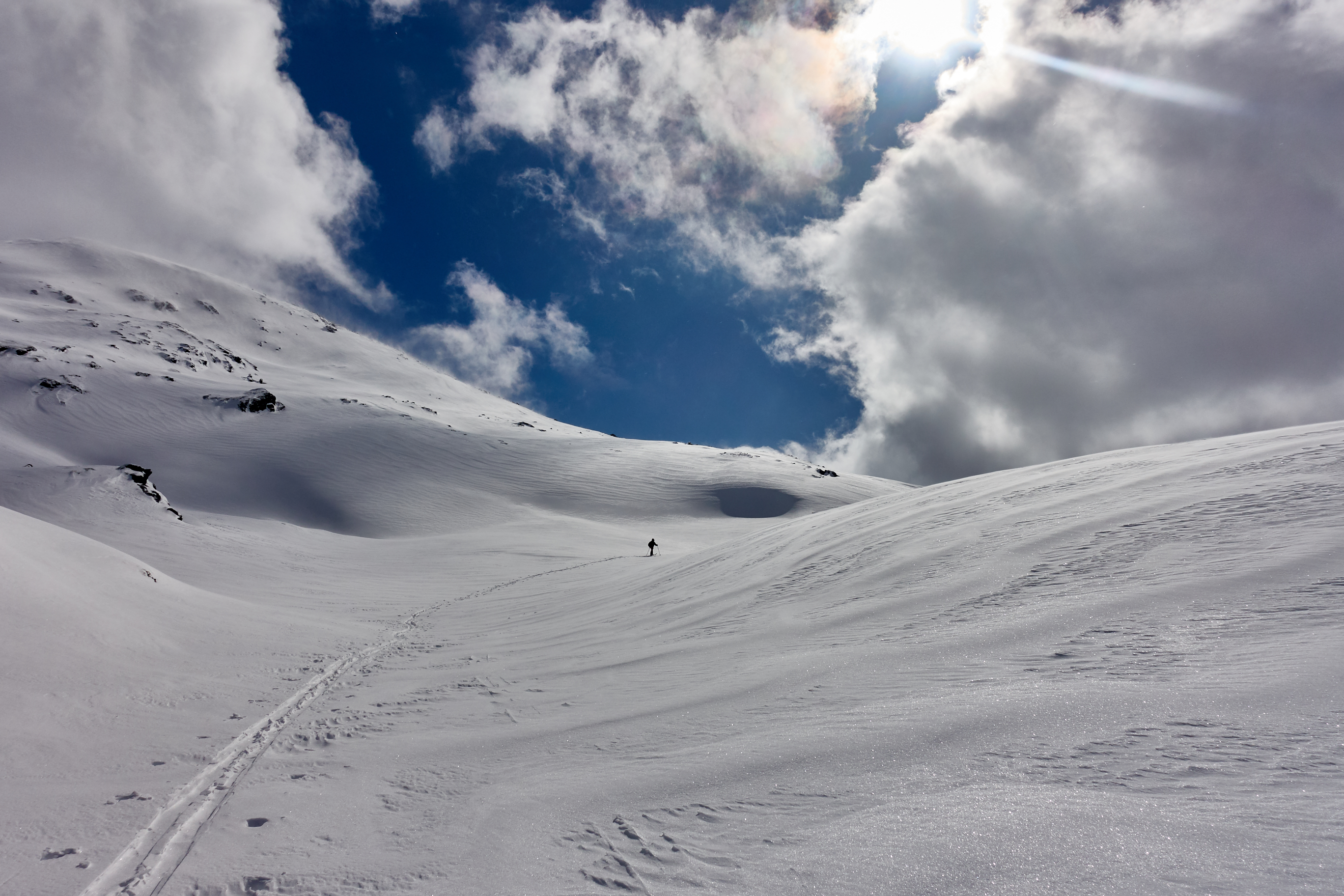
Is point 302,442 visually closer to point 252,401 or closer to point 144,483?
point 252,401

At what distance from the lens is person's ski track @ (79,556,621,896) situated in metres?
3.44

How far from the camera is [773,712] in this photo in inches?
199

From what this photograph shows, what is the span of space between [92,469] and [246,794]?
2774 cm

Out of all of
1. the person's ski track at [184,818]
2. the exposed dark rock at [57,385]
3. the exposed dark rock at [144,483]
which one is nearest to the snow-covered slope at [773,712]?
the person's ski track at [184,818]

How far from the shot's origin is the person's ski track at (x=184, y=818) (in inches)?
135

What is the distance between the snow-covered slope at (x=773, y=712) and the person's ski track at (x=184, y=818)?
0.03 metres

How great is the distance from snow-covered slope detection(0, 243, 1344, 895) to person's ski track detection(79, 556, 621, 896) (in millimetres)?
27

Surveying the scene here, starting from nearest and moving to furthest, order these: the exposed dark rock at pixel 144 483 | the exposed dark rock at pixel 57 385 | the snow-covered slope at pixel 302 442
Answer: the exposed dark rock at pixel 144 483
the snow-covered slope at pixel 302 442
the exposed dark rock at pixel 57 385

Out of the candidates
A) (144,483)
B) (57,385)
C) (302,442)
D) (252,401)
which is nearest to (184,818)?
(144,483)

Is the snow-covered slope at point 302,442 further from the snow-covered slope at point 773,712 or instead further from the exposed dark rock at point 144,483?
the snow-covered slope at point 773,712

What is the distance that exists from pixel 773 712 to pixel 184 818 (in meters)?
4.57

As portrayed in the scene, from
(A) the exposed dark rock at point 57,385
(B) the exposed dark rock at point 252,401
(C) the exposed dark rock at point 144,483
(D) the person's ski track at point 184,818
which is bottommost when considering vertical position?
(D) the person's ski track at point 184,818

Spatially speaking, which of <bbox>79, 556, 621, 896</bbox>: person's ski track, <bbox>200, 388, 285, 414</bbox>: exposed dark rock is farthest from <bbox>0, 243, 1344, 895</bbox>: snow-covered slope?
<bbox>200, 388, 285, 414</bbox>: exposed dark rock

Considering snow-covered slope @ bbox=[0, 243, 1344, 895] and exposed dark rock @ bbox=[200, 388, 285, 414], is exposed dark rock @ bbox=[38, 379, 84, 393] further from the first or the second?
snow-covered slope @ bbox=[0, 243, 1344, 895]
